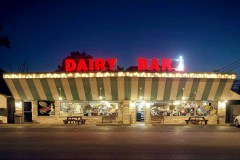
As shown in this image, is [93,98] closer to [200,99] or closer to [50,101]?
[50,101]

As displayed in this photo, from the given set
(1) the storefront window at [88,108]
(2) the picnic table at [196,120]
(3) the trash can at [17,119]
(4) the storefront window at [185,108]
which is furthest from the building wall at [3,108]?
(2) the picnic table at [196,120]

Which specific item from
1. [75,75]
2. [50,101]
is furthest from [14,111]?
[75,75]

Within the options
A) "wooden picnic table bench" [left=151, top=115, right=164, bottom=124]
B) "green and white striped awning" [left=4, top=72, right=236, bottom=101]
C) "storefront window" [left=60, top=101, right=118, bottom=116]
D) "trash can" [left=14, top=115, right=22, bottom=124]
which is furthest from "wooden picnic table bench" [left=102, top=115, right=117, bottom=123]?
"trash can" [left=14, top=115, right=22, bottom=124]

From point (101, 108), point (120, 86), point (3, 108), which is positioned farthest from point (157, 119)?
point (3, 108)

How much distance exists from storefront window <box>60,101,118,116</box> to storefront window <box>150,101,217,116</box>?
4344mm

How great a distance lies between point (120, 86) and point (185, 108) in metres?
7.42

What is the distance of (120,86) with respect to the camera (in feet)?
92.4

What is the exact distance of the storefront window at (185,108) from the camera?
2936cm

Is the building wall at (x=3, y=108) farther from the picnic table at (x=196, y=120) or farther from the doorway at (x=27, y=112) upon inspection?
the picnic table at (x=196, y=120)

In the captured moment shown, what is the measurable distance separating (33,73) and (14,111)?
6.59 meters

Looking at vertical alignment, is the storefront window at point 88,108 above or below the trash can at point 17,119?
Result: above

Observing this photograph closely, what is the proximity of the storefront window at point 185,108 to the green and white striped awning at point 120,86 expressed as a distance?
69 cm

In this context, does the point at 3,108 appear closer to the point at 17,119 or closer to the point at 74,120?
the point at 17,119

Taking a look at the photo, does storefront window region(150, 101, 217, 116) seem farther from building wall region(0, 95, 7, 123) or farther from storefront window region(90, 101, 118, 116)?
building wall region(0, 95, 7, 123)
